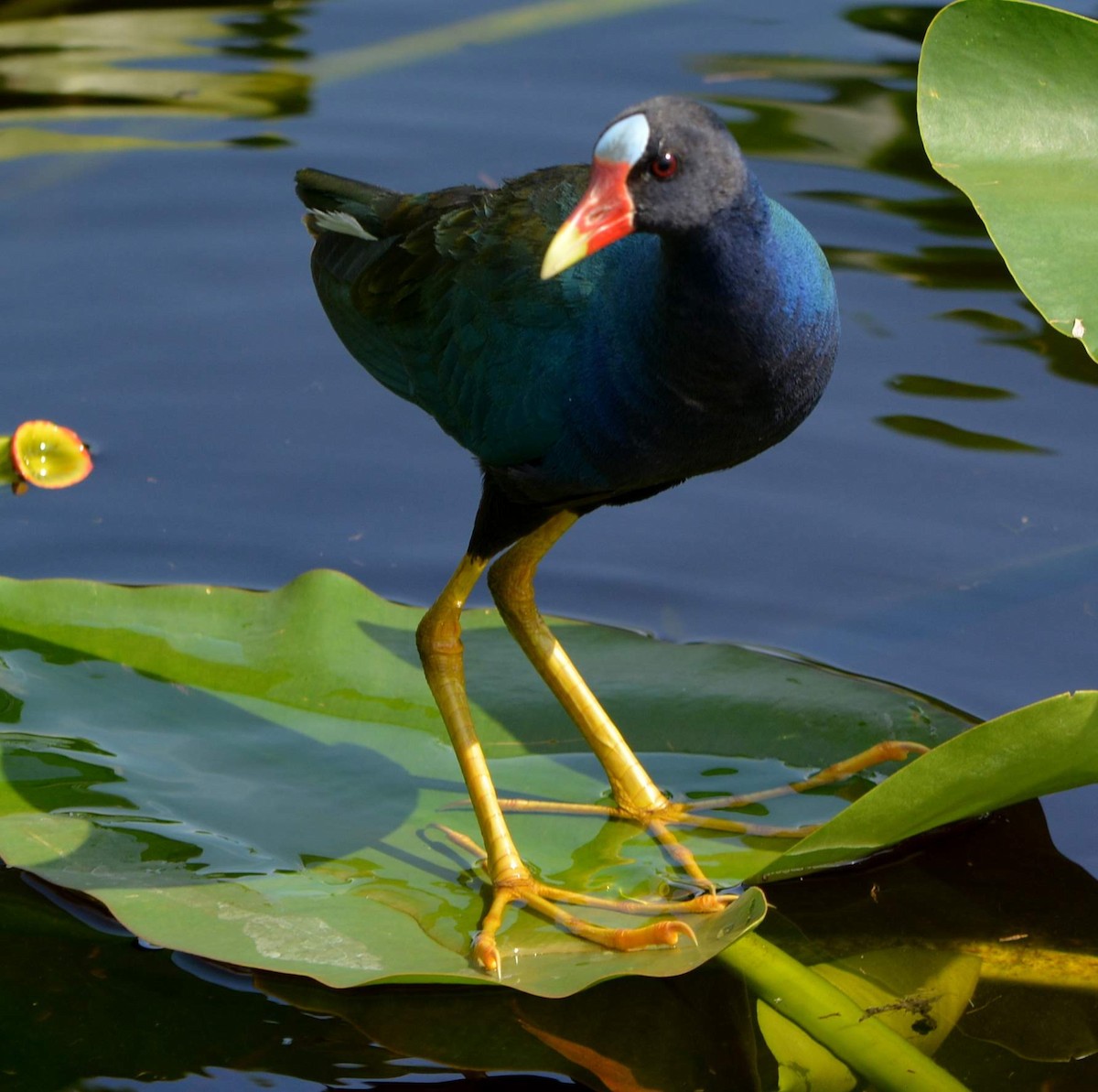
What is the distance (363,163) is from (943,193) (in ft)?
4.28

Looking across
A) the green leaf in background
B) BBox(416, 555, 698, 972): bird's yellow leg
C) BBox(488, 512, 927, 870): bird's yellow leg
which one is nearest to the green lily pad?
BBox(416, 555, 698, 972): bird's yellow leg

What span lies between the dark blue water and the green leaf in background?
87cm

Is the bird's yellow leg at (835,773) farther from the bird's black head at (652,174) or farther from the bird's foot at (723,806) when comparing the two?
the bird's black head at (652,174)

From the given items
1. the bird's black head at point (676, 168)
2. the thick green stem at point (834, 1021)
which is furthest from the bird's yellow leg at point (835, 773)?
the bird's black head at point (676, 168)

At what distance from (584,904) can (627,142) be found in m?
0.95

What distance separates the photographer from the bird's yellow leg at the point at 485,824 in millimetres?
2098

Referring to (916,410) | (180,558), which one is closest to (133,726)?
(180,558)

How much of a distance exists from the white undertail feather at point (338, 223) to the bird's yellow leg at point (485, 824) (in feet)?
1.63

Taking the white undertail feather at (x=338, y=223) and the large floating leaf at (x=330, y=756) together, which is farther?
the white undertail feather at (x=338, y=223)

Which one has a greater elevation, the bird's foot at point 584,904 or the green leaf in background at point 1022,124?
the green leaf in background at point 1022,124

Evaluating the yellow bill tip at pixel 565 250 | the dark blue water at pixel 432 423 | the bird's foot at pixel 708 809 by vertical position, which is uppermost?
the yellow bill tip at pixel 565 250

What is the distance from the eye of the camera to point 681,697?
254cm

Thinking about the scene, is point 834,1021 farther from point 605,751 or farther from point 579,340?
point 579,340

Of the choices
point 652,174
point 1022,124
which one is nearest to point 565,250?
point 652,174
